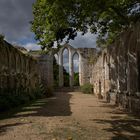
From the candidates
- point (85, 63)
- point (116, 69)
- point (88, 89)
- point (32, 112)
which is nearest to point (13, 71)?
point (116, 69)

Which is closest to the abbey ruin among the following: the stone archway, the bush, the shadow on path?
the shadow on path

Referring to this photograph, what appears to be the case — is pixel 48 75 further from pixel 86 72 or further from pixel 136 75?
pixel 136 75

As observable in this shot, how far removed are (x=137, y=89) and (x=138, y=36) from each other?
2492 millimetres

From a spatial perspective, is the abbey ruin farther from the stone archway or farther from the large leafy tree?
the stone archway

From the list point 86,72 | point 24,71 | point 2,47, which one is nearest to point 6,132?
point 2,47

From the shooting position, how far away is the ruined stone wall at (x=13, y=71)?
20.0 m

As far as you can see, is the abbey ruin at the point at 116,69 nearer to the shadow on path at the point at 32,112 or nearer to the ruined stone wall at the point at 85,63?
the shadow on path at the point at 32,112

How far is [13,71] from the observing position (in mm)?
23078

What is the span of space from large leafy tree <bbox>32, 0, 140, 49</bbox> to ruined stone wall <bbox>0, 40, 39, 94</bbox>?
338 centimetres

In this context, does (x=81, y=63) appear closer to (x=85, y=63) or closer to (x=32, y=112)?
(x=85, y=63)

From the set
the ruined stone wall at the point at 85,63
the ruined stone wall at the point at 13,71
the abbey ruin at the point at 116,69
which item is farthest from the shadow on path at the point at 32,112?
the ruined stone wall at the point at 85,63

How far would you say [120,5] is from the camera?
52.5ft

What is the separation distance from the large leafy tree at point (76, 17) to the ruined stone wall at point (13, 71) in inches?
133

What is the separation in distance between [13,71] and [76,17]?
29.0 feet
